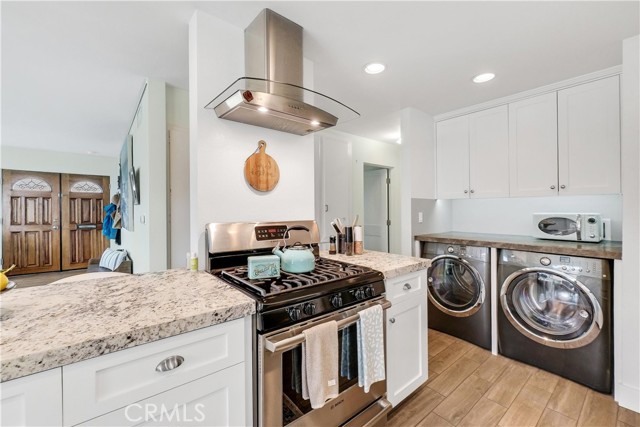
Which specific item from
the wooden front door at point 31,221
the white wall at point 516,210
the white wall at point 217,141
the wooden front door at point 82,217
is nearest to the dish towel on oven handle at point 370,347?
the white wall at point 217,141

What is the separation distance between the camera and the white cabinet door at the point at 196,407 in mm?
833

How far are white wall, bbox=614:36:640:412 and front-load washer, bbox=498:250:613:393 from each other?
9 cm

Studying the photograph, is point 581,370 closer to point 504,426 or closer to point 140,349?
point 504,426

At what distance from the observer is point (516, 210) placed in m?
2.93

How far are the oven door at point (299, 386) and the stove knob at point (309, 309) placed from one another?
4 centimetres

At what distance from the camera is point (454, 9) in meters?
1.51

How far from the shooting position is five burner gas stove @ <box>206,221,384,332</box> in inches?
43.5

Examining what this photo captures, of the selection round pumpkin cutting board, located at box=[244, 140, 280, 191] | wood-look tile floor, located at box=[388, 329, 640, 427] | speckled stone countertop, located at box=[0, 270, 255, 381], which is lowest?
wood-look tile floor, located at box=[388, 329, 640, 427]

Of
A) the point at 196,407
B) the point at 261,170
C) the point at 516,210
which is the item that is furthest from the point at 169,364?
the point at 516,210

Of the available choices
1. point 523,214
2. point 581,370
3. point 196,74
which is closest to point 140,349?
point 196,74

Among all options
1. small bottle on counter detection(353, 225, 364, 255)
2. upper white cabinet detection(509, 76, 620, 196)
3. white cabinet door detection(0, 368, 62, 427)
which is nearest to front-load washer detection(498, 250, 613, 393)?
upper white cabinet detection(509, 76, 620, 196)

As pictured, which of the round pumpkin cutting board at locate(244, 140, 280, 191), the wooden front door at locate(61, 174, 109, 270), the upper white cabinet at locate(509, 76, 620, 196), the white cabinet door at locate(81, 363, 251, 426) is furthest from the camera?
the wooden front door at locate(61, 174, 109, 270)

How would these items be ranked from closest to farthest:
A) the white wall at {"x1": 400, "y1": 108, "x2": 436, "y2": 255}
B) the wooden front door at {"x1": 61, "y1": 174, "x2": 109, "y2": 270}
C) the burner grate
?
the burner grate < the white wall at {"x1": 400, "y1": 108, "x2": 436, "y2": 255} < the wooden front door at {"x1": 61, "y1": 174, "x2": 109, "y2": 270}

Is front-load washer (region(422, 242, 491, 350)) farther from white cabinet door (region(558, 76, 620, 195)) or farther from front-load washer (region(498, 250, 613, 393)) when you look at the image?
white cabinet door (region(558, 76, 620, 195))
